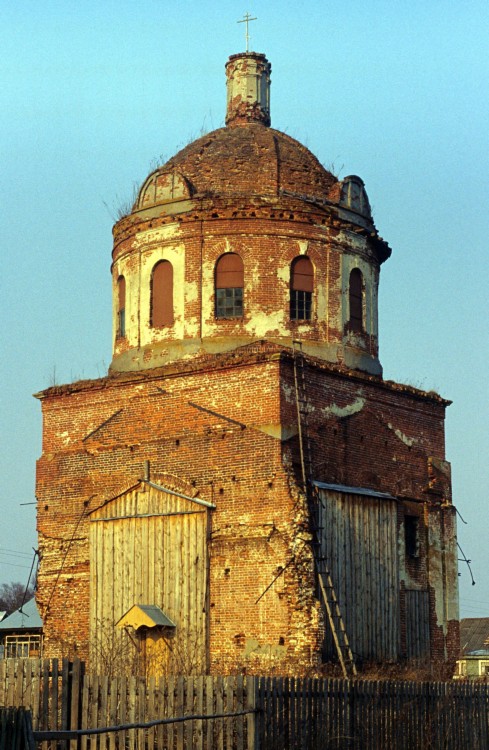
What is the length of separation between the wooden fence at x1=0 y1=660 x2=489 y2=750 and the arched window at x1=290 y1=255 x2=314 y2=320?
1038 centimetres

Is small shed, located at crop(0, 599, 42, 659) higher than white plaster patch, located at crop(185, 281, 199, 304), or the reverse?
white plaster patch, located at crop(185, 281, 199, 304)

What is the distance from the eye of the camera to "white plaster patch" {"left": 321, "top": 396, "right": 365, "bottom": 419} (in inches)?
887

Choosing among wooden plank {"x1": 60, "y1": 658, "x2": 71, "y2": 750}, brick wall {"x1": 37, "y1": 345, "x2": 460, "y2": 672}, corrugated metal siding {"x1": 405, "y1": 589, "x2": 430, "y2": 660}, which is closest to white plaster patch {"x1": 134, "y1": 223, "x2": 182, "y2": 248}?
brick wall {"x1": 37, "y1": 345, "x2": 460, "y2": 672}

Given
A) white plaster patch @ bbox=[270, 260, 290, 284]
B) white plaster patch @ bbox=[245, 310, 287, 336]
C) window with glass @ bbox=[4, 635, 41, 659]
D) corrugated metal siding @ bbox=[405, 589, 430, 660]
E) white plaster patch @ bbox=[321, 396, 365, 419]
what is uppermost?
white plaster patch @ bbox=[270, 260, 290, 284]

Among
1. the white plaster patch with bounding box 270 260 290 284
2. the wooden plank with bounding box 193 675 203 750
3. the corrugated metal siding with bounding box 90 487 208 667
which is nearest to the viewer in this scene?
the wooden plank with bounding box 193 675 203 750

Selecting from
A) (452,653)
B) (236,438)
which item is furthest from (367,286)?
(452,653)

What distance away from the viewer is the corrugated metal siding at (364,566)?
21.5m

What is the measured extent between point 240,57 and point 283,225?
4.90 metres

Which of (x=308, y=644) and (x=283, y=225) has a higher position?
(x=283, y=225)

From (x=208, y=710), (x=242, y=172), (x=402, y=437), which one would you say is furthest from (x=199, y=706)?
(x=242, y=172)

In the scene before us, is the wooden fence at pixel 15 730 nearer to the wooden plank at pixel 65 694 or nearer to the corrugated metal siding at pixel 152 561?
the wooden plank at pixel 65 694

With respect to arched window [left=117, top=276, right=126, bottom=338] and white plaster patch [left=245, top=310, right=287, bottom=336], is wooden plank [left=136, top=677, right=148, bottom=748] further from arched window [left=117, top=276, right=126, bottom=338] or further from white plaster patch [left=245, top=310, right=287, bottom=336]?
arched window [left=117, top=276, right=126, bottom=338]

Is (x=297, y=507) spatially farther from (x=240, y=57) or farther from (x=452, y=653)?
(x=240, y=57)

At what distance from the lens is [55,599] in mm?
23516
